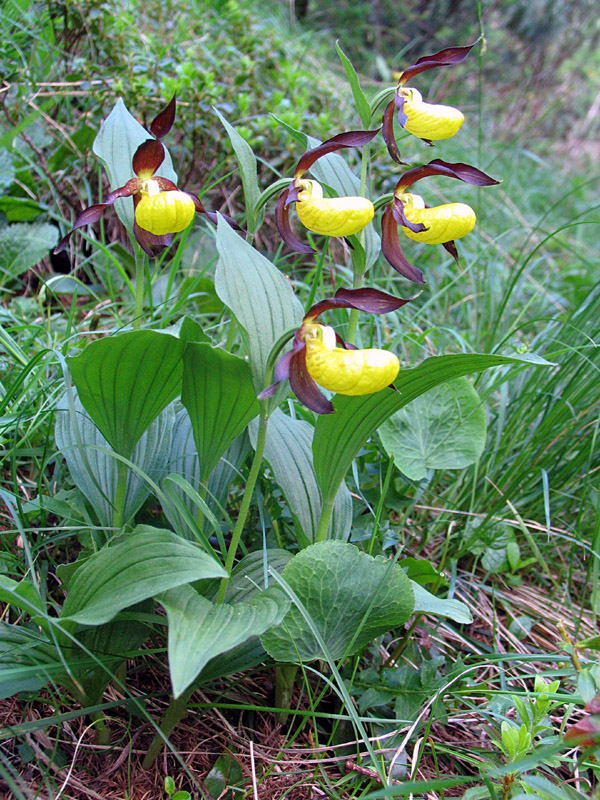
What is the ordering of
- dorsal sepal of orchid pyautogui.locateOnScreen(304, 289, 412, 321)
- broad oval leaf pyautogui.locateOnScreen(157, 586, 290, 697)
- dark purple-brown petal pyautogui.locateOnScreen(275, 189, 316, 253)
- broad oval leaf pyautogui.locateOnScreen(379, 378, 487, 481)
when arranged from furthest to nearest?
1. broad oval leaf pyautogui.locateOnScreen(379, 378, 487, 481)
2. dark purple-brown petal pyautogui.locateOnScreen(275, 189, 316, 253)
3. dorsal sepal of orchid pyautogui.locateOnScreen(304, 289, 412, 321)
4. broad oval leaf pyautogui.locateOnScreen(157, 586, 290, 697)

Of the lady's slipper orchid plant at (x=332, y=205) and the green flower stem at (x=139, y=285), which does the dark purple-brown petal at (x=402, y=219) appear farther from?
the green flower stem at (x=139, y=285)

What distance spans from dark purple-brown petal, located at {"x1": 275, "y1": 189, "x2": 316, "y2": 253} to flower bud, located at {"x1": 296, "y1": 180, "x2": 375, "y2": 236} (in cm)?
6

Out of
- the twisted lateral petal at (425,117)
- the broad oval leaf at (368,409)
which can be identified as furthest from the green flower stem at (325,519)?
the twisted lateral petal at (425,117)

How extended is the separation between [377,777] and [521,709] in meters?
0.24

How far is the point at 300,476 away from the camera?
3.51 feet

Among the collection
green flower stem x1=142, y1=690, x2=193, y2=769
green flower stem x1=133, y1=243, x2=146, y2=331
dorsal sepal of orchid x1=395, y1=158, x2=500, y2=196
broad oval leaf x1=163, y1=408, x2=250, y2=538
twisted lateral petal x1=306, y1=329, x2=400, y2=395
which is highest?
dorsal sepal of orchid x1=395, y1=158, x2=500, y2=196

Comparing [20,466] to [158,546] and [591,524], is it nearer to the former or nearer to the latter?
[158,546]

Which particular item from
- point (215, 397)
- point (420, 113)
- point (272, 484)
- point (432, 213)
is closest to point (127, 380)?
point (215, 397)

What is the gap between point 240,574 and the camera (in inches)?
38.1

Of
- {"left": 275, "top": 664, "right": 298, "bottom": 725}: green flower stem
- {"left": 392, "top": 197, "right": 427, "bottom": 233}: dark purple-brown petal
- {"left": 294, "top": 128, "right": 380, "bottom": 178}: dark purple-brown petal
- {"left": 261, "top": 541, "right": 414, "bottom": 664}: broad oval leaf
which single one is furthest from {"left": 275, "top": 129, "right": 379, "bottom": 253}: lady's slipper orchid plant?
{"left": 275, "top": 664, "right": 298, "bottom": 725}: green flower stem

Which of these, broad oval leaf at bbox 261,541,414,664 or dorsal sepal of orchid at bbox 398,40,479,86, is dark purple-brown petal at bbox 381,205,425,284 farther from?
broad oval leaf at bbox 261,541,414,664

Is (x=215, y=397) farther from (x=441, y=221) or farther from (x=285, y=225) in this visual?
(x=441, y=221)

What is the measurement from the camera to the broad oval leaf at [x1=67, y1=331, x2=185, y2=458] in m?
0.82

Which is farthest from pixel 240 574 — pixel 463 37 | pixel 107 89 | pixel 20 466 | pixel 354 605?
pixel 463 37
